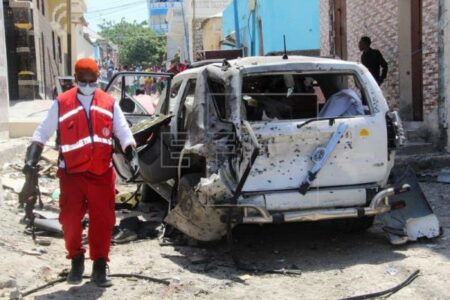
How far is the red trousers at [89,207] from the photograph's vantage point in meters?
4.49

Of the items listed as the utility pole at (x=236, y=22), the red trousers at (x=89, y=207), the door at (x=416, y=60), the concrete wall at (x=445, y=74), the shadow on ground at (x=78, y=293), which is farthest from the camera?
the utility pole at (x=236, y=22)

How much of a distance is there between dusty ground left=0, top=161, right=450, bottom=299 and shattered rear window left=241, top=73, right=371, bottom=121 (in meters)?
1.26

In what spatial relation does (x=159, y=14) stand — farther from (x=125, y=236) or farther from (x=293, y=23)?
(x=125, y=236)

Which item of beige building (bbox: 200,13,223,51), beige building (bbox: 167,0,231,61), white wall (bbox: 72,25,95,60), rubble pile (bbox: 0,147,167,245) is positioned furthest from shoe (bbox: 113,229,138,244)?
beige building (bbox: 200,13,223,51)

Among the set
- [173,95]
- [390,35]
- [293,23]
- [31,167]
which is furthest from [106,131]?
[293,23]

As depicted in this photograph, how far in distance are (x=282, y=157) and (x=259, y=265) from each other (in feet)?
3.19

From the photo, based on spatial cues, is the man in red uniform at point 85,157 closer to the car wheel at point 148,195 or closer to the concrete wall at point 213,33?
the car wheel at point 148,195

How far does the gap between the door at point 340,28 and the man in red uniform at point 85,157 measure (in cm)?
1058

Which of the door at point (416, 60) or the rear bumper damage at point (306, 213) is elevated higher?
the door at point (416, 60)

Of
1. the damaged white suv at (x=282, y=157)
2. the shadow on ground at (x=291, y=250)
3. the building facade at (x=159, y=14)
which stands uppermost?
the building facade at (x=159, y=14)

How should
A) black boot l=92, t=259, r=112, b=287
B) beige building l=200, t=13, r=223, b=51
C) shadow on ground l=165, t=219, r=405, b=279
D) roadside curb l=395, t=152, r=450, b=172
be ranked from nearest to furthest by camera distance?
1. black boot l=92, t=259, r=112, b=287
2. shadow on ground l=165, t=219, r=405, b=279
3. roadside curb l=395, t=152, r=450, b=172
4. beige building l=200, t=13, r=223, b=51

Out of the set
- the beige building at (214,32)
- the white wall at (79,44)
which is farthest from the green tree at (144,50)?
the beige building at (214,32)

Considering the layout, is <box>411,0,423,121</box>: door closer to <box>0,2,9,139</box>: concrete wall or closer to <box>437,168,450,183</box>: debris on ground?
<box>437,168,450,183</box>: debris on ground

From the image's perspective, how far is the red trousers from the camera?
4488 millimetres
